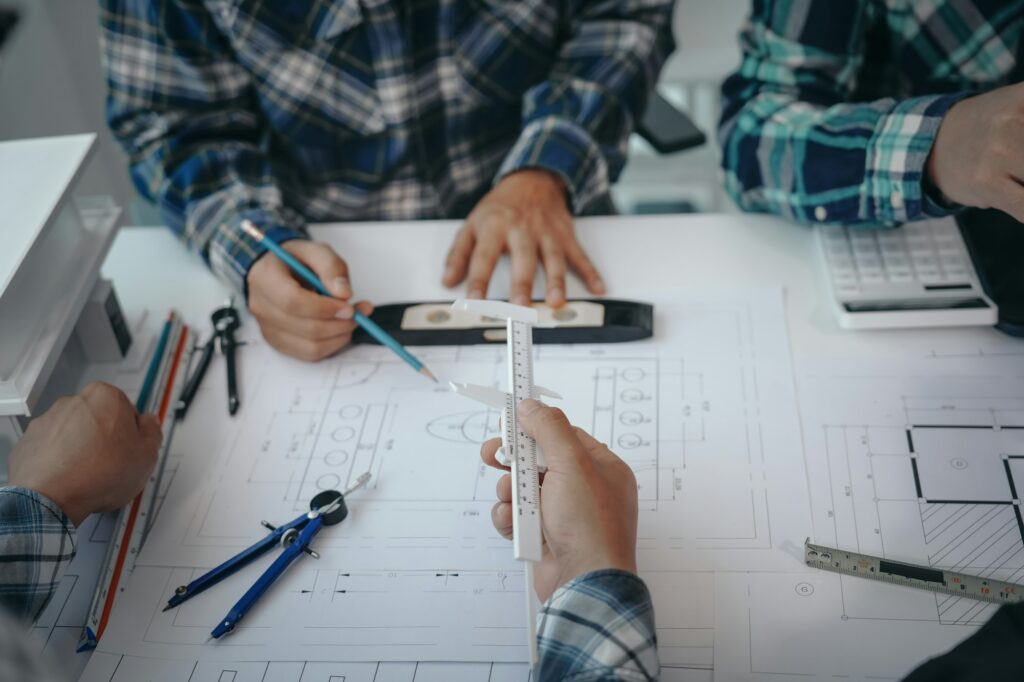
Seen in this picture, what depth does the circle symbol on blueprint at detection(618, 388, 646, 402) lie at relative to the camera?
3.31 feet

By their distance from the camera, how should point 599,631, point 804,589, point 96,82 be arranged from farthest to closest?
1. point 96,82
2. point 804,589
3. point 599,631

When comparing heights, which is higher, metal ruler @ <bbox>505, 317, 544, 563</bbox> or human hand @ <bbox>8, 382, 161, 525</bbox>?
metal ruler @ <bbox>505, 317, 544, 563</bbox>

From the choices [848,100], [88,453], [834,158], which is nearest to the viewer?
[88,453]

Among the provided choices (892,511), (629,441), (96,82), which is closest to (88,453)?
(629,441)

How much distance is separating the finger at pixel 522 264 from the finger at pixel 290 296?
8.3 inches

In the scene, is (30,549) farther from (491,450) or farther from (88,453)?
(491,450)

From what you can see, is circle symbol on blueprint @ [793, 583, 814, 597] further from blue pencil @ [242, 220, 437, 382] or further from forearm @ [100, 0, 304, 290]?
forearm @ [100, 0, 304, 290]

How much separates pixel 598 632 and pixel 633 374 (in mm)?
389

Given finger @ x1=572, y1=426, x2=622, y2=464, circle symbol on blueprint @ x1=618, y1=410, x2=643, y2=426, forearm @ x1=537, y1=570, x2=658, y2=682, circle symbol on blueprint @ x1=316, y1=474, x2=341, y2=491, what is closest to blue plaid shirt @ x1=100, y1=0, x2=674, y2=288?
circle symbol on blueprint @ x1=316, y1=474, x2=341, y2=491

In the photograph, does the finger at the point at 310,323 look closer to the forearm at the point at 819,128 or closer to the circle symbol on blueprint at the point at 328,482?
the circle symbol on blueprint at the point at 328,482

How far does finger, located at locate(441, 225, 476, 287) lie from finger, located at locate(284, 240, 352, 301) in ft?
0.44

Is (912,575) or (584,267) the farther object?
(584,267)

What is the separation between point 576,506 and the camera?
75 cm

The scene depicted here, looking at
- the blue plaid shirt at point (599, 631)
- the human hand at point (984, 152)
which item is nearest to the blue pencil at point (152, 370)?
the blue plaid shirt at point (599, 631)
